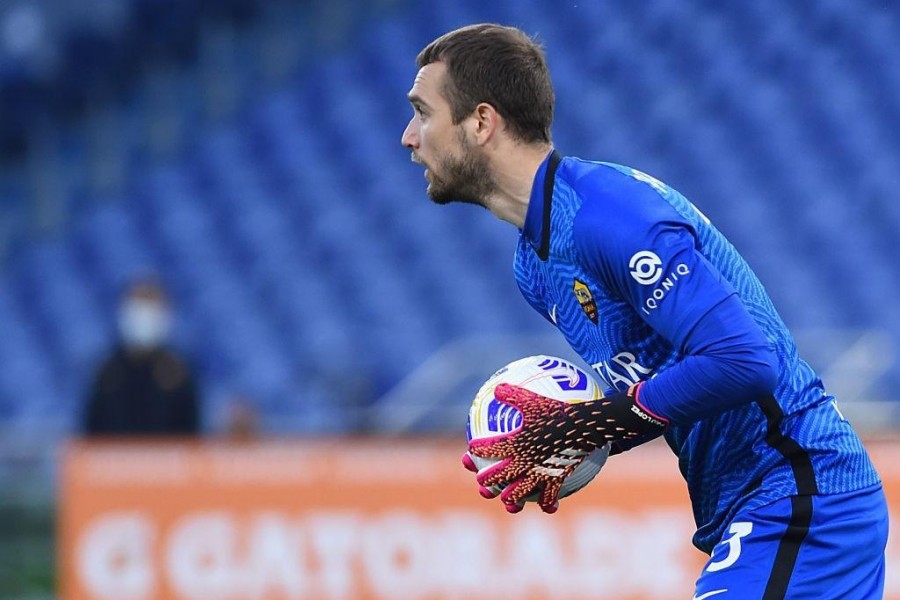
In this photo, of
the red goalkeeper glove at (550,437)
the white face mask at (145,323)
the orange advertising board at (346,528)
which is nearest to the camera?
the red goalkeeper glove at (550,437)

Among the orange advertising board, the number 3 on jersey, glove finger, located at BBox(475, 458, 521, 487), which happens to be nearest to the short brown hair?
glove finger, located at BBox(475, 458, 521, 487)

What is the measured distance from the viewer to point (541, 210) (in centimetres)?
352

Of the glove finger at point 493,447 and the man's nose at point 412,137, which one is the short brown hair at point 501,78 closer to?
the man's nose at point 412,137

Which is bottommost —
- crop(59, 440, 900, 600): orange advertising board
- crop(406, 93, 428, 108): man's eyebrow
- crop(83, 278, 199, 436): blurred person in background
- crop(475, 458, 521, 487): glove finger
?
crop(475, 458, 521, 487): glove finger

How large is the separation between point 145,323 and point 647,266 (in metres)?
7.11

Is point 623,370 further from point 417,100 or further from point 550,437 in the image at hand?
point 417,100

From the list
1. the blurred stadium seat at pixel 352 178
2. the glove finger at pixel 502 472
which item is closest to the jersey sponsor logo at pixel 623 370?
the glove finger at pixel 502 472

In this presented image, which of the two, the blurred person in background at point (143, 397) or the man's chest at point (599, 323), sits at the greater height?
the blurred person in background at point (143, 397)

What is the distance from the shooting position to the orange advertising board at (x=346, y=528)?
25.1 feet

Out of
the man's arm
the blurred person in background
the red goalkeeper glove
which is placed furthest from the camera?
the blurred person in background

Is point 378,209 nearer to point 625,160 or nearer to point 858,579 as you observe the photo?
point 625,160

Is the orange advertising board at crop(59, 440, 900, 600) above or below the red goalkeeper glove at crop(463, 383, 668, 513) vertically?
above

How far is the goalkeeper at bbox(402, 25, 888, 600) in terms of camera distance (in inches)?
129

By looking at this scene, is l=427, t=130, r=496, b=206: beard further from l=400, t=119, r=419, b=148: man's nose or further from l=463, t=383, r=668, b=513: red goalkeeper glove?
l=463, t=383, r=668, b=513: red goalkeeper glove
